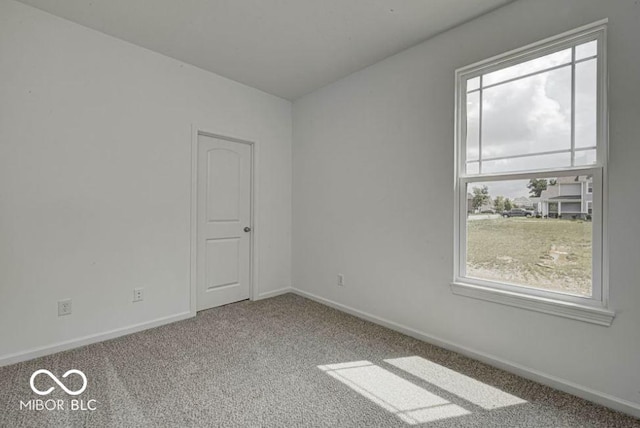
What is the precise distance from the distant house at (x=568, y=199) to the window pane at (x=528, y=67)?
77 cm

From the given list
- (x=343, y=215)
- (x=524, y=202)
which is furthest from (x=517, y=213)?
(x=343, y=215)

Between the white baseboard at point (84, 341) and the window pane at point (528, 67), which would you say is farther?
the white baseboard at point (84, 341)

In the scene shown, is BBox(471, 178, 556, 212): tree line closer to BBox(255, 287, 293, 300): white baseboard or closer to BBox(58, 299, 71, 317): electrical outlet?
BBox(255, 287, 293, 300): white baseboard

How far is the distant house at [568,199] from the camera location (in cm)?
180

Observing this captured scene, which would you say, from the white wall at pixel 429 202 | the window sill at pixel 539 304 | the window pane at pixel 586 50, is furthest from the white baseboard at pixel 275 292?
the window pane at pixel 586 50

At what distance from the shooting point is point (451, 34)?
235 centimetres

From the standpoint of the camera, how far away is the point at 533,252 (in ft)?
6.67

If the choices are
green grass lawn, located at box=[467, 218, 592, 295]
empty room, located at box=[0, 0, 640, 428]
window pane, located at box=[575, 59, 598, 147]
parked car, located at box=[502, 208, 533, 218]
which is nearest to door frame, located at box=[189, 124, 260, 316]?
empty room, located at box=[0, 0, 640, 428]

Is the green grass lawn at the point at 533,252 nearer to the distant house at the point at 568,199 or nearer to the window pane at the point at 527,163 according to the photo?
the distant house at the point at 568,199

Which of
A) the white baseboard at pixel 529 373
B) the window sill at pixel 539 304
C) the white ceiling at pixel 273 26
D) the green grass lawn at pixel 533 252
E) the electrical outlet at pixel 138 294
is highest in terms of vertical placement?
the white ceiling at pixel 273 26

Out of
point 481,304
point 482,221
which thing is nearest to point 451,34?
point 482,221

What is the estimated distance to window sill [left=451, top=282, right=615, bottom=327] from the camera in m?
1.70

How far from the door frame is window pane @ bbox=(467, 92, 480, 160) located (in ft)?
7.64

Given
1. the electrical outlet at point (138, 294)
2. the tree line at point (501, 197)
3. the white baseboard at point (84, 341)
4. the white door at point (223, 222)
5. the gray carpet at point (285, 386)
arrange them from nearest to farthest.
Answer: the gray carpet at point (285, 386) → the tree line at point (501, 197) → the white baseboard at point (84, 341) → the electrical outlet at point (138, 294) → the white door at point (223, 222)
